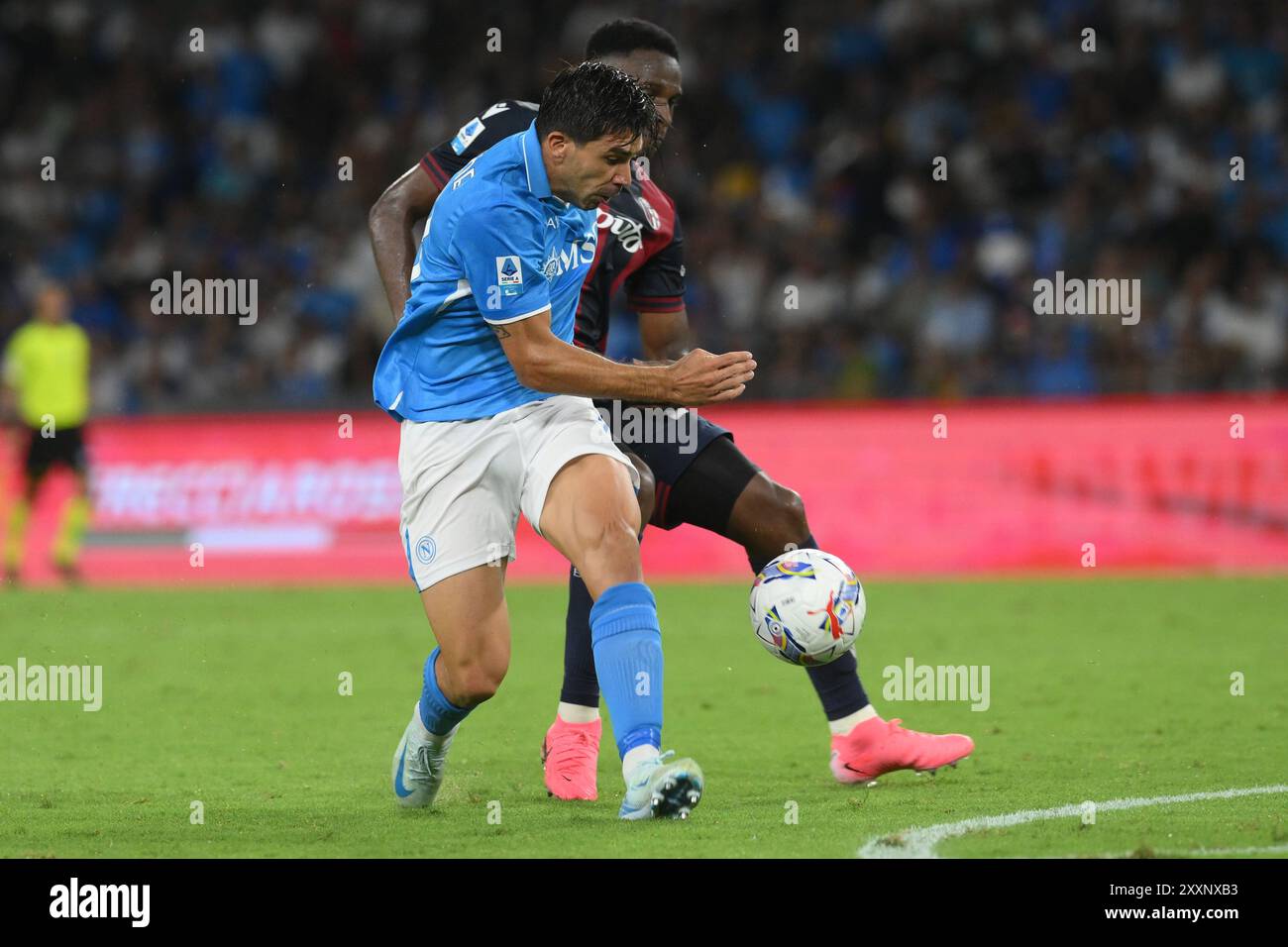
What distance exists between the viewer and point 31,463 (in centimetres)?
1284

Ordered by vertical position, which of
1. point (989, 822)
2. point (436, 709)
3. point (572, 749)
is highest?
point (436, 709)

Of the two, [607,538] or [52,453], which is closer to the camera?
[607,538]

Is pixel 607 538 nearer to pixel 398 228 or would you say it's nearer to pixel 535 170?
pixel 535 170

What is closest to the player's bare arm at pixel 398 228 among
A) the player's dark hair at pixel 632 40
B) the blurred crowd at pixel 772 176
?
the player's dark hair at pixel 632 40

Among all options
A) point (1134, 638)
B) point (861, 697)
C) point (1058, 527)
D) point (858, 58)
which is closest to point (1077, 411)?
point (1058, 527)

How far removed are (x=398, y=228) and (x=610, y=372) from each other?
1.34 m

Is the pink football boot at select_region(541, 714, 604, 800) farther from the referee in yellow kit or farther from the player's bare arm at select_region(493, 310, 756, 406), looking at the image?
the referee in yellow kit

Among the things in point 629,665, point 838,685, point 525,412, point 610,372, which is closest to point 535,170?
point 610,372

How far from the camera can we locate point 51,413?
42.8ft

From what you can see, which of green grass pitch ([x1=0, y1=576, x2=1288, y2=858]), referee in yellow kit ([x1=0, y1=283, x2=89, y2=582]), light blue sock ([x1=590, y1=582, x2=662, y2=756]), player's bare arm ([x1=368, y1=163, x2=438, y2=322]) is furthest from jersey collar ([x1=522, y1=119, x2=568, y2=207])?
referee in yellow kit ([x1=0, y1=283, x2=89, y2=582])

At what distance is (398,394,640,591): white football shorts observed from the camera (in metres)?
5.07

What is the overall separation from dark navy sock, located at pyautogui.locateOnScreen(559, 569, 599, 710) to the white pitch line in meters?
1.49

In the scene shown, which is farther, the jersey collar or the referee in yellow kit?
the referee in yellow kit
